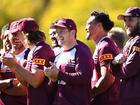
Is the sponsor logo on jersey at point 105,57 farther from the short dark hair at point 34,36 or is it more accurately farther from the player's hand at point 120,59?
the short dark hair at point 34,36

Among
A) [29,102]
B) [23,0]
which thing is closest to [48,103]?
[29,102]

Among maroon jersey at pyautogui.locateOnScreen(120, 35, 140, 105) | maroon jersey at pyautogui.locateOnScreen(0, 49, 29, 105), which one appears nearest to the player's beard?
maroon jersey at pyautogui.locateOnScreen(120, 35, 140, 105)

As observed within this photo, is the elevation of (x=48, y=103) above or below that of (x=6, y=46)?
below

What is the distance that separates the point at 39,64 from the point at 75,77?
50 centimetres

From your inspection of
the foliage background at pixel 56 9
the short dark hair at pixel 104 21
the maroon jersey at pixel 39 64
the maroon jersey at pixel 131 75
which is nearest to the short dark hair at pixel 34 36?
the maroon jersey at pixel 39 64

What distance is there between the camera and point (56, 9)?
1498 cm

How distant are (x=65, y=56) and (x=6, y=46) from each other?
1319 mm

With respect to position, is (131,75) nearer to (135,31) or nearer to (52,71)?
(135,31)

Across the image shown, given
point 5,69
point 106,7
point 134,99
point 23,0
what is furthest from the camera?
point 23,0

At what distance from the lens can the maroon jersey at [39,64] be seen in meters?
7.27

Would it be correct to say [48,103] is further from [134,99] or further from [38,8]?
[38,8]

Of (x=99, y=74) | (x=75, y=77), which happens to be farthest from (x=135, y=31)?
(x=75, y=77)

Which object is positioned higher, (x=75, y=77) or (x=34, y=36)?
(x=34, y=36)

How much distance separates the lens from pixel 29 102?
24.5 ft
